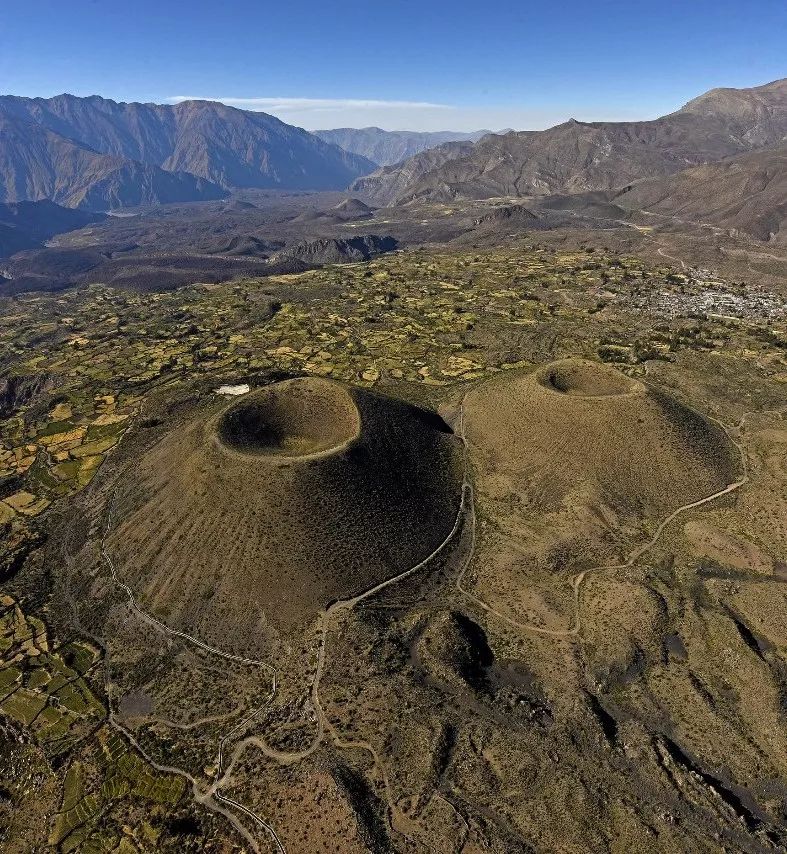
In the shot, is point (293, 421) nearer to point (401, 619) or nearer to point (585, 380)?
point (401, 619)

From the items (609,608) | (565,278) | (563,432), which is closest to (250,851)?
(609,608)

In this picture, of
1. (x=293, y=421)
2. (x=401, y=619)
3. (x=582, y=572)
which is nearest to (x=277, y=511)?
(x=401, y=619)

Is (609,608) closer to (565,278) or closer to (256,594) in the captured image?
(256,594)

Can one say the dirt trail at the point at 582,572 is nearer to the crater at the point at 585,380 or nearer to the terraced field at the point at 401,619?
the terraced field at the point at 401,619

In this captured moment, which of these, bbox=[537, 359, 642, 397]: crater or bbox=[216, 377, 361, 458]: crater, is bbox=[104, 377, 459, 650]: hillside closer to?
bbox=[216, 377, 361, 458]: crater

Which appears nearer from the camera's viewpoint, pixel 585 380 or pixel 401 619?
pixel 401 619

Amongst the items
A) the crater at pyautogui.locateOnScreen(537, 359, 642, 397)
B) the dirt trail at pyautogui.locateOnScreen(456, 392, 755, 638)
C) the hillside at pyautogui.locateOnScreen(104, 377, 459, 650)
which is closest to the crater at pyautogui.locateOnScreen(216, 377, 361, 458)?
the hillside at pyautogui.locateOnScreen(104, 377, 459, 650)
